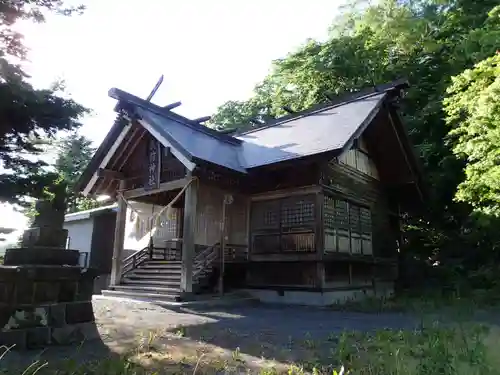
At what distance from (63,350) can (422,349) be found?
4161 mm

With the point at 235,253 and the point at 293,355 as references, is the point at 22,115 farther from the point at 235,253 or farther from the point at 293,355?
the point at 235,253

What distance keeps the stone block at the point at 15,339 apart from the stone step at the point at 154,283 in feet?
20.0

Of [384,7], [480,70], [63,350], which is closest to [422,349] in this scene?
[63,350]

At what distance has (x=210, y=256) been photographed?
11.5 m

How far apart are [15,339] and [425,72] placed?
18.7 meters

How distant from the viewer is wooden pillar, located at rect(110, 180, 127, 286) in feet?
40.2

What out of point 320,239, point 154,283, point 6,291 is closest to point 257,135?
point 320,239

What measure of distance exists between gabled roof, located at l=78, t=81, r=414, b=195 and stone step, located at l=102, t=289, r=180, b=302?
3.31m

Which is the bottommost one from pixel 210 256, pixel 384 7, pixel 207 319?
pixel 207 319


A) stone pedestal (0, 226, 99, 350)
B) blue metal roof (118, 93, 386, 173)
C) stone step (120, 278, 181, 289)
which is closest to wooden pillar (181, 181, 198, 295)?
stone step (120, 278, 181, 289)

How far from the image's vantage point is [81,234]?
1756 cm

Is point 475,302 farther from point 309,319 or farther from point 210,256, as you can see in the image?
point 210,256

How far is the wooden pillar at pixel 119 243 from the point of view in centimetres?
1227

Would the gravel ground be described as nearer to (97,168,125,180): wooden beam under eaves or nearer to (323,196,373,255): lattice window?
(323,196,373,255): lattice window
